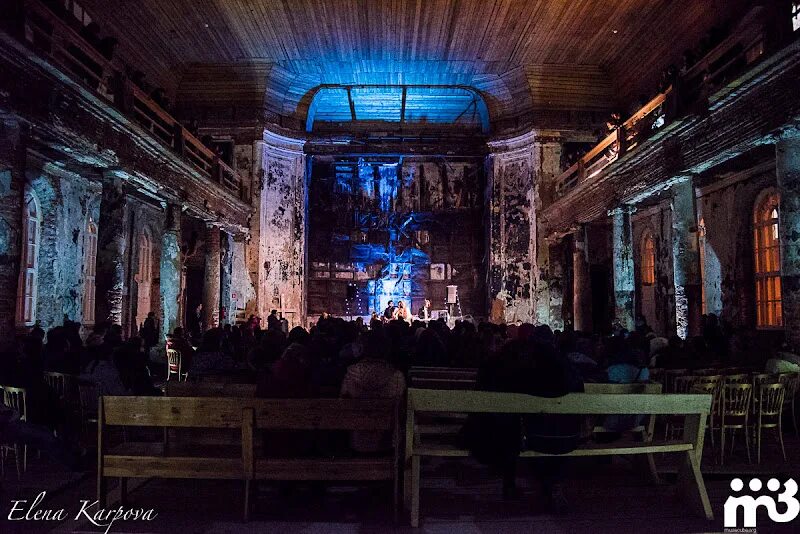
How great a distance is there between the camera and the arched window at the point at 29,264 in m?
13.1

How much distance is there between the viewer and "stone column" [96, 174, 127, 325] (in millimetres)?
11773

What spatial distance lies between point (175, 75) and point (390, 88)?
26.9 ft

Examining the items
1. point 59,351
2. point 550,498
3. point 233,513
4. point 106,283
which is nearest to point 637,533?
point 550,498

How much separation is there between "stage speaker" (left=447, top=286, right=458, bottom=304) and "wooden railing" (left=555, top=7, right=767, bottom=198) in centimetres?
734

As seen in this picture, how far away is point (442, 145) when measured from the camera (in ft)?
82.7

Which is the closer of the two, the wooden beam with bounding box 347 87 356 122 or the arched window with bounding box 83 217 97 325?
the arched window with bounding box 83 217 97 325

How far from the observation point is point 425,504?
4.70m

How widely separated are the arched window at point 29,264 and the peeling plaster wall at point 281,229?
886 centimetres

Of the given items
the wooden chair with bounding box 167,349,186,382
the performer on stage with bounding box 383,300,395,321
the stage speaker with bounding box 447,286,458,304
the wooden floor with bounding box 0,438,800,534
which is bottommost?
the wooden floor with bounding box 0,438,800,534

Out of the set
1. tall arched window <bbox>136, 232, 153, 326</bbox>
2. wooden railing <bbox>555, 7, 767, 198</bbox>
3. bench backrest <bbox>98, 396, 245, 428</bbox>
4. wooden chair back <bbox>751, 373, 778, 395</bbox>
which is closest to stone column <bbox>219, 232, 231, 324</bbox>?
tall arched window <bbox>136, 232, 153, 326</bbox>

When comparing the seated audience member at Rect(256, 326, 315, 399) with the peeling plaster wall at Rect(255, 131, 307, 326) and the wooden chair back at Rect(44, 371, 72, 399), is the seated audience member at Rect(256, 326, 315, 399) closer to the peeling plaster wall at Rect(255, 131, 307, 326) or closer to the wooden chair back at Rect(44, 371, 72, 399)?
the wooden chair back at Rect(44, 371, 72, 399)

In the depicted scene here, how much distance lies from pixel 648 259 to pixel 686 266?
8563 millimetres

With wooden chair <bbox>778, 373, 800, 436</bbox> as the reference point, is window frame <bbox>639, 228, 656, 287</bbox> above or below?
above

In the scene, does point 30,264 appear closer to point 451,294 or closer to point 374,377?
point 374,377
